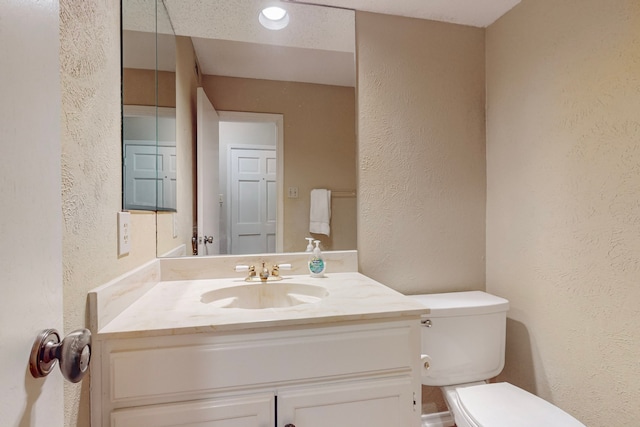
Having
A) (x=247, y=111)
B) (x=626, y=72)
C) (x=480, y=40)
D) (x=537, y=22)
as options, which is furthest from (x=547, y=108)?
(x=247, y=111)

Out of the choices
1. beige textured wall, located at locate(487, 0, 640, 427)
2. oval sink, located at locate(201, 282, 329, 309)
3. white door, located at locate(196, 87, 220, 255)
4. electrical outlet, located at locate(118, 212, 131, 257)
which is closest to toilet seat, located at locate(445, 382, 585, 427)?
beige textured wall, located at locate(487, 0, 640, 427)

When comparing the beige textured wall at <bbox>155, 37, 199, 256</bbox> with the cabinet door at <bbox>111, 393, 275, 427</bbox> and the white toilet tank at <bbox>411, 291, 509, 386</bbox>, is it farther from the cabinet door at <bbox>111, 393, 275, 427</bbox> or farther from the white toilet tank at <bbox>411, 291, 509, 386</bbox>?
the white toilet tank at <bbox>411, 291, 509, 386</bbox>

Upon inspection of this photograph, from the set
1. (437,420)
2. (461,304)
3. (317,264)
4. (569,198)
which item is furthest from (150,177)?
(437,420)

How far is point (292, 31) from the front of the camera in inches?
59.2

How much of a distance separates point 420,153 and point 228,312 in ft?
3.79

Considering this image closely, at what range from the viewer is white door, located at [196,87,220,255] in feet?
4.74

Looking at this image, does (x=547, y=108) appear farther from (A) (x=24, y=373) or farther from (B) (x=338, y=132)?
(A) (x=24, y=373)

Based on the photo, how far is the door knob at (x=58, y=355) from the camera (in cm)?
39

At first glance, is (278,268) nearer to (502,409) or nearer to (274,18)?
(502,409)

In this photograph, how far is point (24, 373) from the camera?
38cm

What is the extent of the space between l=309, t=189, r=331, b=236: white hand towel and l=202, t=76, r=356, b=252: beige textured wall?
2cm

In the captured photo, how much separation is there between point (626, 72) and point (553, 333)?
0.99m

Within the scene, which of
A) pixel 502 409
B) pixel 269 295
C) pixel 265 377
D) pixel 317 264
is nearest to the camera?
pixel 265 377

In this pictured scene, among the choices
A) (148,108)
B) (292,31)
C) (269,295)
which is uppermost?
(292,31)
